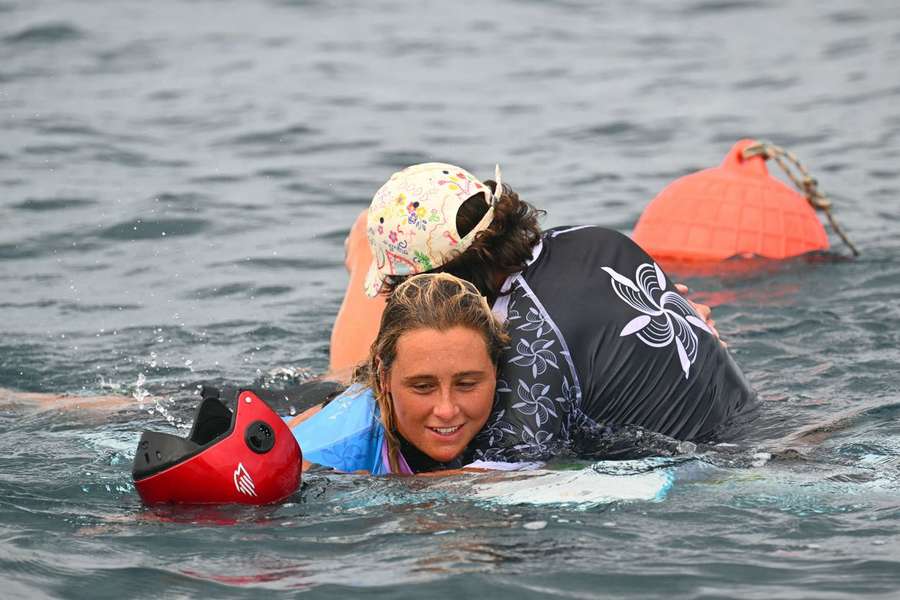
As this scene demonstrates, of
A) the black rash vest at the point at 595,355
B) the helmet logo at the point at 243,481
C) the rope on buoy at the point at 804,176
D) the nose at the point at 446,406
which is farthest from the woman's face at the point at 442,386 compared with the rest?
the rope on buoy at the point at 804,176

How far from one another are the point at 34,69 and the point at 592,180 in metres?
7.46

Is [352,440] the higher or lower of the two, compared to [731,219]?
lower

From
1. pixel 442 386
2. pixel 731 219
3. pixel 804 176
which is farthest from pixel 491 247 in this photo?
pixel 804 176

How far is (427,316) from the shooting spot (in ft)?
18.1

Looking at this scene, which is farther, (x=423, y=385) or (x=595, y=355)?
(x=595, y=355)

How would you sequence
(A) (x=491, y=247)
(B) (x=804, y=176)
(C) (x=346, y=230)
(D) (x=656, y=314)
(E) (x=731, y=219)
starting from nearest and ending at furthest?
(A) (x=491, y=247) → (D) (x=656, y=314) → (E) (x=731, y=219) → (B) (x=804, y=176) → (C) (x=346, y=230)

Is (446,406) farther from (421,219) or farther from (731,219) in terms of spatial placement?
(731,219)

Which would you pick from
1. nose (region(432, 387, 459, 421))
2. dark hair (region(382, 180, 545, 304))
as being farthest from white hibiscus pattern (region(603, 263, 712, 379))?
nose (region(432, 387, 459, 421))

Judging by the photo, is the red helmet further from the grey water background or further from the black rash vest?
the black rash vest

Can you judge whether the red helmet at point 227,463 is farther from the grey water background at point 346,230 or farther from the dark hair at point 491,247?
the dark hair at point 491,247

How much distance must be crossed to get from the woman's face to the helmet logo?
2.18 feet

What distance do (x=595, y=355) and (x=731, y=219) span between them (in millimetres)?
4423

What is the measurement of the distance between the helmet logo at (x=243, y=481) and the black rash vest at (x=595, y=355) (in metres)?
0.96

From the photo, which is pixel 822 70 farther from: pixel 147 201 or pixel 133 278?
pixel 133 278
